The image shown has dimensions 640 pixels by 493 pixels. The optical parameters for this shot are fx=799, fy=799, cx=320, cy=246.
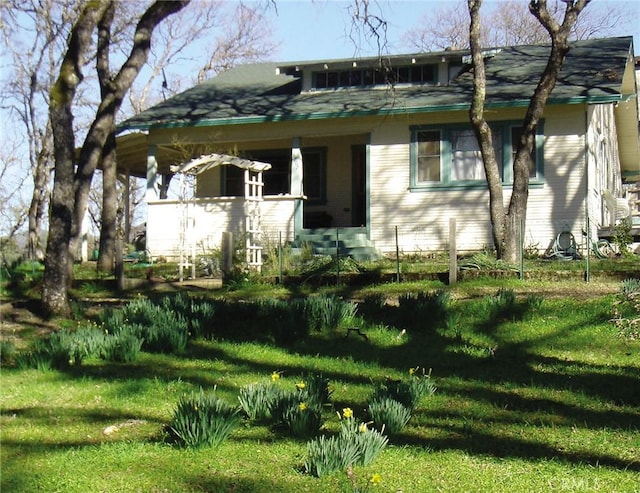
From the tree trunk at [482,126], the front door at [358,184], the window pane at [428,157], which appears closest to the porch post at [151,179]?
the front door at [358,184]

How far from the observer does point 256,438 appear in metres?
5.84

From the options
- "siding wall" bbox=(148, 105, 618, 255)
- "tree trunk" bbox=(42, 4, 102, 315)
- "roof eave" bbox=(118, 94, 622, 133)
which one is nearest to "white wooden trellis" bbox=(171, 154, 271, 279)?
"siding wall" bbox=(148, 105, 618, 255)

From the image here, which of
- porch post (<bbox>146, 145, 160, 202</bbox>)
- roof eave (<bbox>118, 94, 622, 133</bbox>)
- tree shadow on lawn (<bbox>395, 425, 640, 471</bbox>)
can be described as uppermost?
roof eave (<bbox>118, 94, 622, 133</bbox>)

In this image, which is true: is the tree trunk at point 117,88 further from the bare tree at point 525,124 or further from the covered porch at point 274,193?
the bare tree at point 525,124

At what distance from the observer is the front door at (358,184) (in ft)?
64.4

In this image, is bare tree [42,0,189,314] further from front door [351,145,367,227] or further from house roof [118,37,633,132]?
front door [351,145,367,227]

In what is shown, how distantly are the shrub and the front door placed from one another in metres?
14.2

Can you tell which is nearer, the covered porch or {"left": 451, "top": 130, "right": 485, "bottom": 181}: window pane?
{"left": 451, "top": 130, "right": 485, "bottom": 181}: window pane

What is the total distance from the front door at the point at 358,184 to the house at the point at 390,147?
29 millimetres

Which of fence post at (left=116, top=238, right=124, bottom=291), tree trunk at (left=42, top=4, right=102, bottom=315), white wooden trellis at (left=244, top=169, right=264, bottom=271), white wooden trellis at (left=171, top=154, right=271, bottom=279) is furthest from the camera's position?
white wooden trellis at (left=171, top=154, right=271, bottom=279)

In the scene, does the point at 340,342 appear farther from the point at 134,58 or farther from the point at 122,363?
the point at 134,58

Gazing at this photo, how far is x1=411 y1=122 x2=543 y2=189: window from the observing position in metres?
17.1

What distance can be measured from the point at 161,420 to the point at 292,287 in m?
6.94

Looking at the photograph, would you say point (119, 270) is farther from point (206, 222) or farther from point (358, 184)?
point (358, 184)
